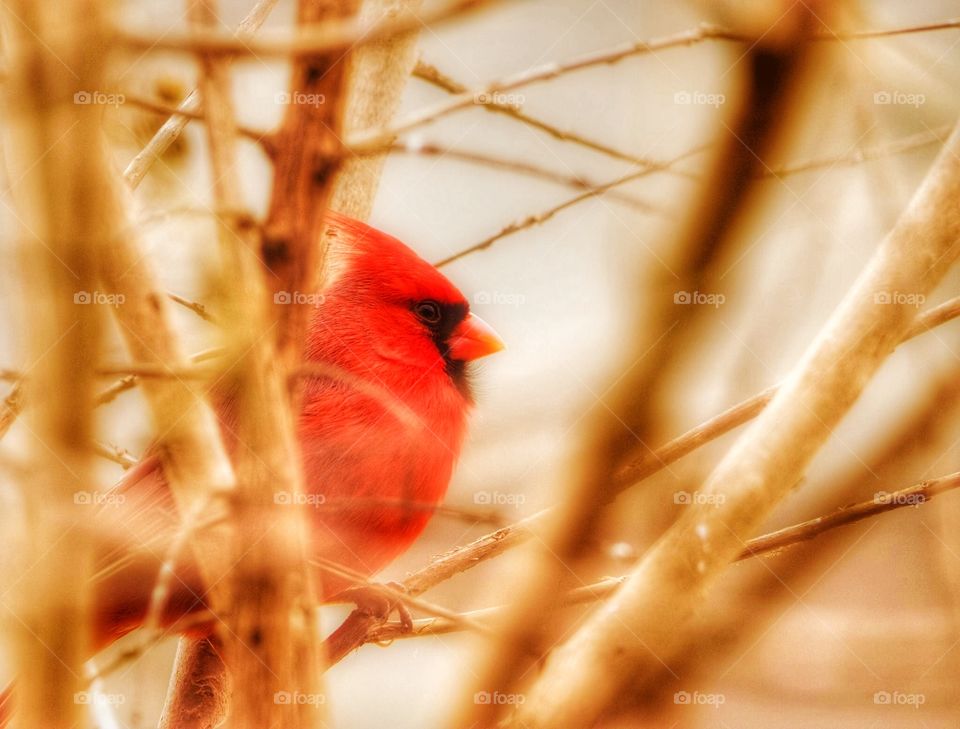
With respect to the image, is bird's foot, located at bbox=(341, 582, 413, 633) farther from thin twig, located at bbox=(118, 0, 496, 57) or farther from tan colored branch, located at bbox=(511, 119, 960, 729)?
thin twig, located at bbox=(118, 0, 496, 57)

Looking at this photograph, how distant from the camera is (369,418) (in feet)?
6.88

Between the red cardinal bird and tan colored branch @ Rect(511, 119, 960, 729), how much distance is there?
556mm

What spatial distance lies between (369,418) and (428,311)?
16.1 inches

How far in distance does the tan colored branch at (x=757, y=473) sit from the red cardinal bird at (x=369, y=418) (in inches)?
21.9

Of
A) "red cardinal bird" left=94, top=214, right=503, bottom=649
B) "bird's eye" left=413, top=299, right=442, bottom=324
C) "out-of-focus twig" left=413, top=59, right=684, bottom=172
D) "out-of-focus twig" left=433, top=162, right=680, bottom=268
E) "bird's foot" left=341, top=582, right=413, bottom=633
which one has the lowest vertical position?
"bird's foot" left=341, top=582, right=413, bottom=633

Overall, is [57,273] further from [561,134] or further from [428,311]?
[428,311]

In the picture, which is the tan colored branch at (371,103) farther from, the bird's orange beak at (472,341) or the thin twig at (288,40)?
the thin twig at (288,40)

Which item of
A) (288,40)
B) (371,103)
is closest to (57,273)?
(288,40)

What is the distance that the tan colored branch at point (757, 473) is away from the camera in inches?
43.3

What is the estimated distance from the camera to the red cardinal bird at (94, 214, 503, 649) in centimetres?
178

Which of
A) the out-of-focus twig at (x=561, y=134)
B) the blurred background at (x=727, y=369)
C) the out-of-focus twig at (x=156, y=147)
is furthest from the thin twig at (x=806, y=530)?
the out-of-focus twig at (x=156, y=147)

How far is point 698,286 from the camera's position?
0.86m

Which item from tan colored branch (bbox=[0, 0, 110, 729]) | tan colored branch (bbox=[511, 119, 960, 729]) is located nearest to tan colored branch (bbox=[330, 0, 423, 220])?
tan colored branch (bbox=[511, 119, 960, 729])

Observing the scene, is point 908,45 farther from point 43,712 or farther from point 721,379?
point 43,712
